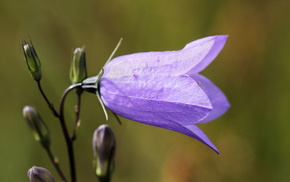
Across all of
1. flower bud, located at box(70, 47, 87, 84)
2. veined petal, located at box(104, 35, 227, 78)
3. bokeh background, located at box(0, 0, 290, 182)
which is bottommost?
bokeh background, located at box(0, 0, 290, 182)

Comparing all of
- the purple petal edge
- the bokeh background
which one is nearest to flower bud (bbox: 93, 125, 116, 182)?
the purple petal edge

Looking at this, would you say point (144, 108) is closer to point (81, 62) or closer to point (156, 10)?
point (81, 62)

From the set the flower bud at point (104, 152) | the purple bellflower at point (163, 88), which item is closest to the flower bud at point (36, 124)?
the flower bud at point (104, 152)

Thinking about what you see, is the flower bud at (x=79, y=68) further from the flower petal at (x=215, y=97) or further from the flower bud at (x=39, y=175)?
the flower petal at (x=215, y=97)

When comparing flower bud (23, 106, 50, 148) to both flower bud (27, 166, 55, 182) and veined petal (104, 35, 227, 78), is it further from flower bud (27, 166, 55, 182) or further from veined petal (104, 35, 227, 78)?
veined petal (104, 35, 227, 78)

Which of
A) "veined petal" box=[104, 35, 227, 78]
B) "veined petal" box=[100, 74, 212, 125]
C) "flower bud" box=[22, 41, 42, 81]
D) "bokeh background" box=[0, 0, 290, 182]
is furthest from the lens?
"bokeh background" box=[0, 0, 290, 182]

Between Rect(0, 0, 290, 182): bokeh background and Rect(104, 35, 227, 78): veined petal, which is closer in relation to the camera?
Rect(104, 35, 227, 78): veined petal

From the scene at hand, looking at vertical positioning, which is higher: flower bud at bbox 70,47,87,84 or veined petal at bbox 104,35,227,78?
veined petal at bbox 104,35,227,78
